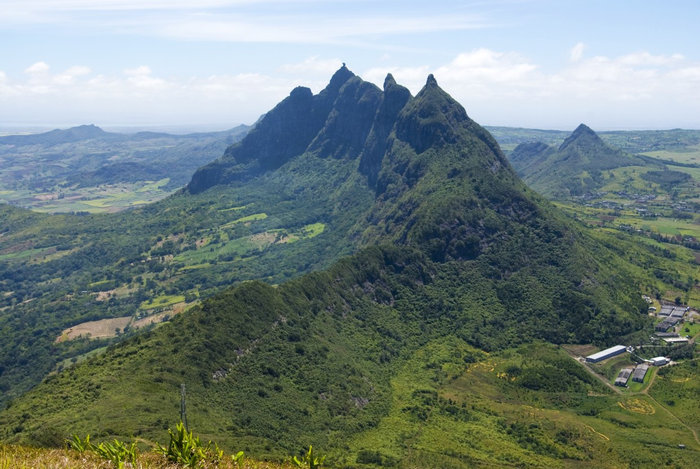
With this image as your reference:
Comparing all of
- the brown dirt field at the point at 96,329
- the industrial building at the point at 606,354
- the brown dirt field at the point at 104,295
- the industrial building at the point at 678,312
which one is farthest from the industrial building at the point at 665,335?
the brown dirt field at the point at 104,295

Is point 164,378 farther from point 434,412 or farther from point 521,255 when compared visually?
point 521,255

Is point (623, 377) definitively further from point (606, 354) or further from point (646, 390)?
point (606, 354)

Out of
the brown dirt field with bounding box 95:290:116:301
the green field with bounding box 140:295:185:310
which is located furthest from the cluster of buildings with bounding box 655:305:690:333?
the brown dirt field with bounding box 95:290:116:301

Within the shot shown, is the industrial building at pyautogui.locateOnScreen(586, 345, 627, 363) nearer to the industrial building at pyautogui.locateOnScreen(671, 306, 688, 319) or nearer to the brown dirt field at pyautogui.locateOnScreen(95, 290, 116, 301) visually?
the industrial building at pyautogui.locateOnScreen(671, 306, 688, 319)

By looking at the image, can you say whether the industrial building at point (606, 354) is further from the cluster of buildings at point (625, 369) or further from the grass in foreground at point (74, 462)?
the grass in foreground at point (74, 462)

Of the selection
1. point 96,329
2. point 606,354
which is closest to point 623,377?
point 606,354

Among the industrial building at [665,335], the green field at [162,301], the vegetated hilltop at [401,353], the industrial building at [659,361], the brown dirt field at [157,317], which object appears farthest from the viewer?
the green field at [162,301]

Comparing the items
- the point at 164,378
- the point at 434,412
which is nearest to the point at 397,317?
the point at 434,412
